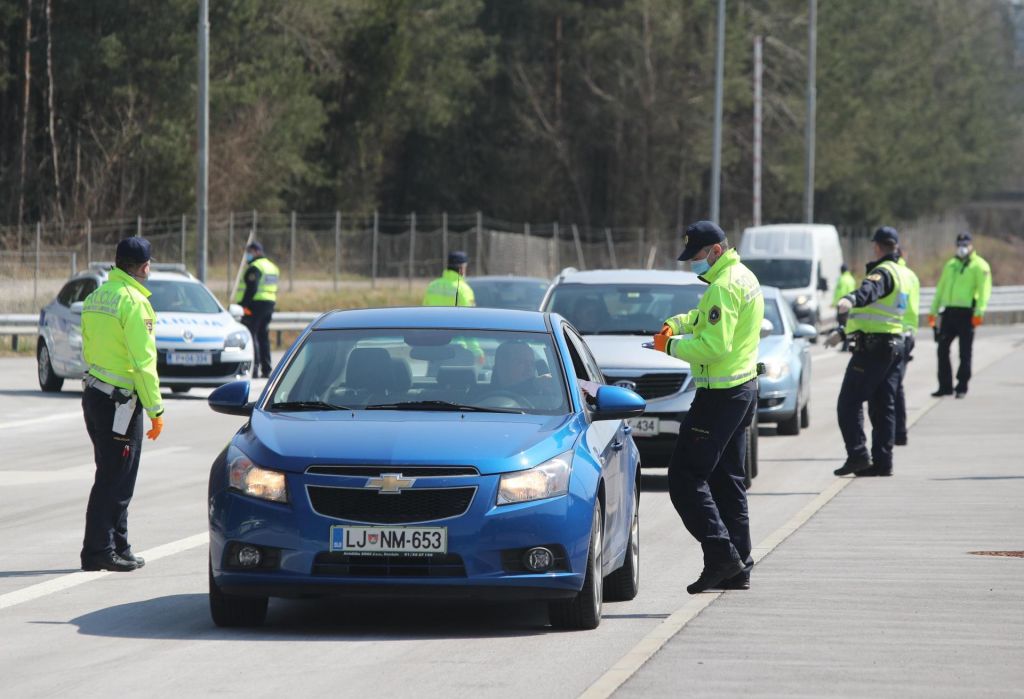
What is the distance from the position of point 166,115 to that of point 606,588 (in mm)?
44065

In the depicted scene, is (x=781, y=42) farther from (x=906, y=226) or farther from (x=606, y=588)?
(x=606, y=588)

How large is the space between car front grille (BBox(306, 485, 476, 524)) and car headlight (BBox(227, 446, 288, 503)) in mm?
127

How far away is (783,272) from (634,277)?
935 inches

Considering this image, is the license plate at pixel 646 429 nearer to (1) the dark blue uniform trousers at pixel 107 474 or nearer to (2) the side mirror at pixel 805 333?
(2) the side mirror at pixel 805 333

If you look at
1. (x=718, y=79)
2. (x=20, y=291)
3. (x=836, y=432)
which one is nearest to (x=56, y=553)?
(x=836, y=432)

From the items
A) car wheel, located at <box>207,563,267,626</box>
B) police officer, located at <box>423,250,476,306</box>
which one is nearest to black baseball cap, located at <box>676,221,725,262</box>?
car wheel, located at <box>207,563,267,626</box>

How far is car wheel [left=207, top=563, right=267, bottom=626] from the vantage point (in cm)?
857

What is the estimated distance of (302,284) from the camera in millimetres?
45938

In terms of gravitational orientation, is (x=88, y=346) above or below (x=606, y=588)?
above

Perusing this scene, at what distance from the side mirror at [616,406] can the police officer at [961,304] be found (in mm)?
15449

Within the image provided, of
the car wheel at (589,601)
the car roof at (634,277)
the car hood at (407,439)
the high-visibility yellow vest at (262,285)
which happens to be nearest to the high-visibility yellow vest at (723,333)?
the car hood at (407,439)

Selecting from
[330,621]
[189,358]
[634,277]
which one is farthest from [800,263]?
[330,621]

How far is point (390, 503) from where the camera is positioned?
8.21 meters

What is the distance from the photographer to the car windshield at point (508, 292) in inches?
950
